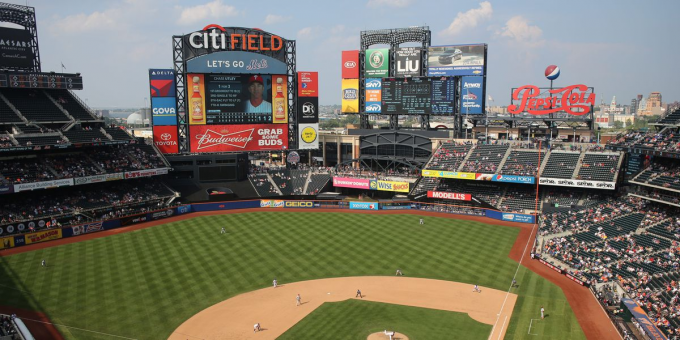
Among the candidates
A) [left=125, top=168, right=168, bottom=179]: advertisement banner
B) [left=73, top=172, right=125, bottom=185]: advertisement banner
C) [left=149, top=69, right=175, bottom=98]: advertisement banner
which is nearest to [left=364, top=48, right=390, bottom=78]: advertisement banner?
[left=149, top=69, right=175, bottom=98]: advertisement banner

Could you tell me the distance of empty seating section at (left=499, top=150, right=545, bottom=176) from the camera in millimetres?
52250

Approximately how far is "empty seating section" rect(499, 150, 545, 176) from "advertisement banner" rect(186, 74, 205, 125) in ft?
120

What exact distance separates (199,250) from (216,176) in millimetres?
21176

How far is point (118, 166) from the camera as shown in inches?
2077

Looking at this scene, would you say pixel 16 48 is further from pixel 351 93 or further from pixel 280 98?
pixel 351 93

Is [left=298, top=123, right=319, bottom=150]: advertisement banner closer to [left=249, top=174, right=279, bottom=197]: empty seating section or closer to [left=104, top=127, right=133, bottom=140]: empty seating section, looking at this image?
[left=249, top=174, right=279, bottom=197]: empty seating section

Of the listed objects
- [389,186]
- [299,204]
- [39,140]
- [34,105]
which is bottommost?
[299,204]

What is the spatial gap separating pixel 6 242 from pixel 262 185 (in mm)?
28454

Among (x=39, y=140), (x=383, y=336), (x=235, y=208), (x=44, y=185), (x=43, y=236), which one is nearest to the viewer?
(x=383, y=336)

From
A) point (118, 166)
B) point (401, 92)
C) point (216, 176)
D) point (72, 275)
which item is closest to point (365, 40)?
point (401, 92)

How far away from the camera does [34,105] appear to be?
5200 cm

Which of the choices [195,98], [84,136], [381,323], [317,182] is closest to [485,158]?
[317,182]

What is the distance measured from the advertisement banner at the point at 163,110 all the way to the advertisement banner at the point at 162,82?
60cm

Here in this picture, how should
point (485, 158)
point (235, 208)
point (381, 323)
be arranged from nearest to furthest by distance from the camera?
1. point (381, 323)
2. point (235, 208)
3. point (485, 158)
